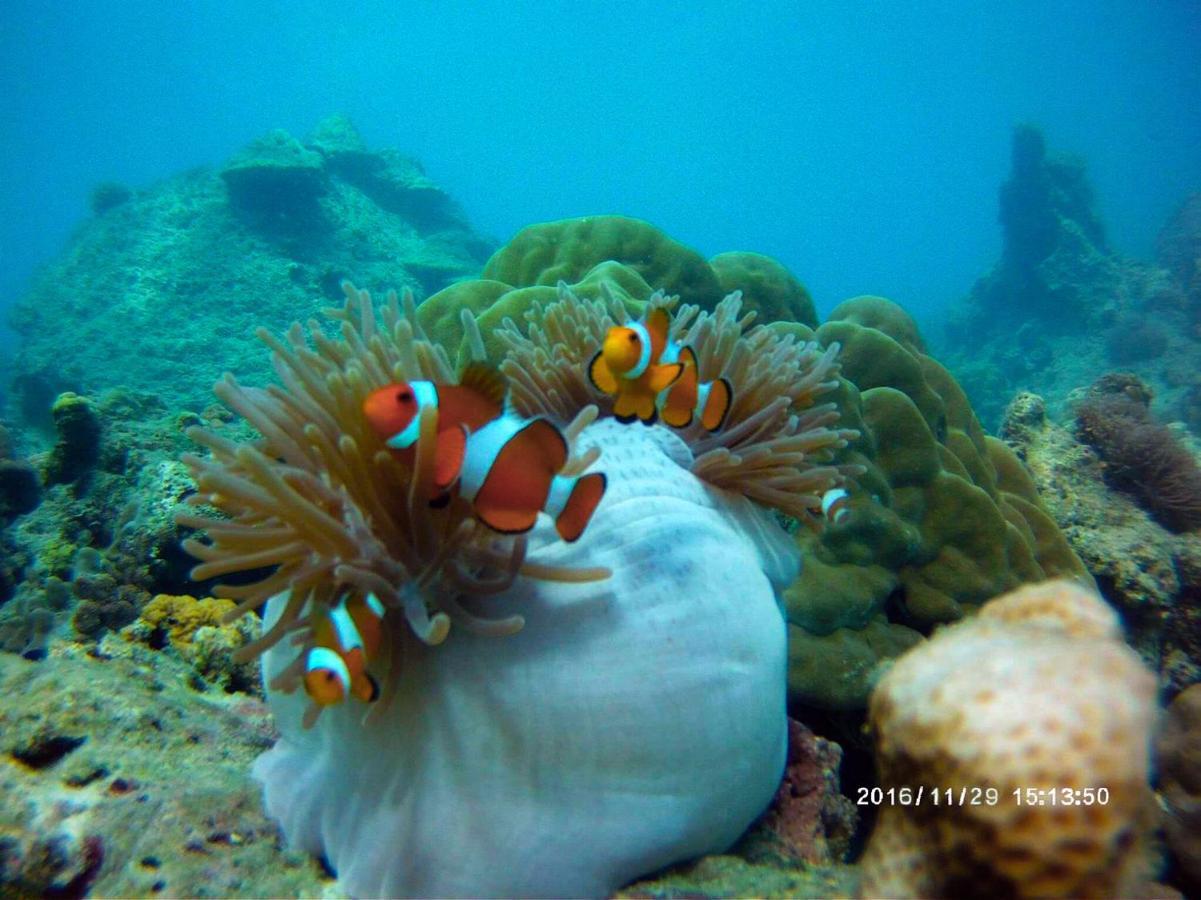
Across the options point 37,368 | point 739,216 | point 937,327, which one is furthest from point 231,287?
point 739,216

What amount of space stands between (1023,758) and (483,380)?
3.97 feet

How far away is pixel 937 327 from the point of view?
95.4ft

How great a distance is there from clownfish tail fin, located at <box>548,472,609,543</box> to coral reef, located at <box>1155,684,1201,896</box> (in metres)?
1.98

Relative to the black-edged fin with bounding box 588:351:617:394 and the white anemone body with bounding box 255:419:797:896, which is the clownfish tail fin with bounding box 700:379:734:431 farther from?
the white anemone body with bounding box 255:419:797:896

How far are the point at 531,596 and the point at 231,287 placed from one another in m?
16.1

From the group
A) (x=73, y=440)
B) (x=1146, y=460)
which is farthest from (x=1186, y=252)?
(x=73, y=440)

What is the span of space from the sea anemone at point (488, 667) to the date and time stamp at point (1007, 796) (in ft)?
1.69

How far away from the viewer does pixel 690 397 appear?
2043 millimetres

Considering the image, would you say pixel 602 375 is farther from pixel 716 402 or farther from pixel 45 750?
pixel 45 750

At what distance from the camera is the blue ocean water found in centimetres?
6334

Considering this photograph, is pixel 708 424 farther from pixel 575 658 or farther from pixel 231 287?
pixel 231 287

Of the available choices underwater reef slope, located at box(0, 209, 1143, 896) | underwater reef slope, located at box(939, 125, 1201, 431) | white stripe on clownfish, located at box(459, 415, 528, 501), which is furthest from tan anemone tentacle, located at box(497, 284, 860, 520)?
underwater reef slope, located at box(939, 125, 1201, 431)

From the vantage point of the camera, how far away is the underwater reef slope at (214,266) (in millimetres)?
13984

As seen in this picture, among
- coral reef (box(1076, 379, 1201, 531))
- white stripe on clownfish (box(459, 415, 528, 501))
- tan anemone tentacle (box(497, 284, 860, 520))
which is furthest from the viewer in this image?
coral reef (box(1076, 379, 1201, 531))
